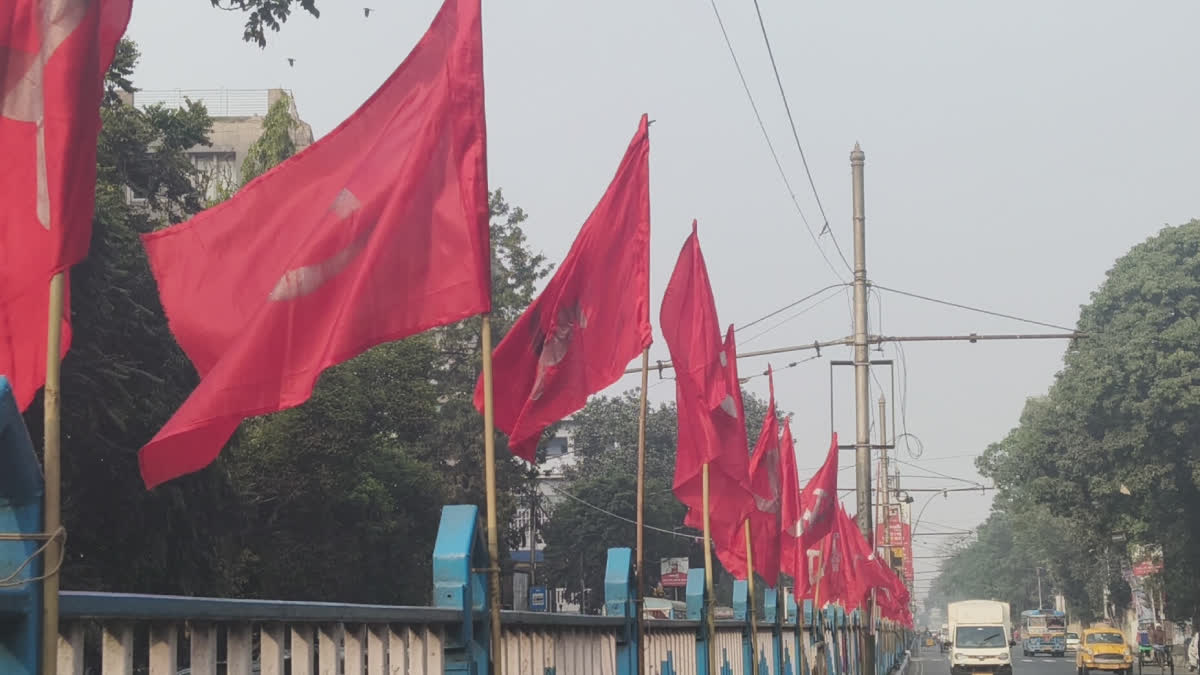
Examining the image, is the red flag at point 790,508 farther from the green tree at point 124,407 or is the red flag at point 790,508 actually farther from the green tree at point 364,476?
the green tree at point 364,476

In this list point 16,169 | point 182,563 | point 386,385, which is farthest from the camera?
point 386,385

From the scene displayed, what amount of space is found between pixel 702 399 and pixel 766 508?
10.5 feet

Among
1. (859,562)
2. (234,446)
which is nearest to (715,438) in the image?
(859,562)

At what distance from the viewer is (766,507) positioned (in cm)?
1403

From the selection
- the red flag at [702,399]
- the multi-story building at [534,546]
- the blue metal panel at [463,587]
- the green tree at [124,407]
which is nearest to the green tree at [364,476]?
the multi-story building at [534,546]

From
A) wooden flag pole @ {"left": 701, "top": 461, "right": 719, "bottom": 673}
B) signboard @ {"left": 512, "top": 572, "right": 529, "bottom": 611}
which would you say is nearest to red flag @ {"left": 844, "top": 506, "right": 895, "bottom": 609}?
wooden flag pole @ {"left": 701, "top": 461, "right": 719, "bottom": 673}

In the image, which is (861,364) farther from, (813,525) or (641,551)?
(641,551)

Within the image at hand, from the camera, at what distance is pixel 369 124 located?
613 cm

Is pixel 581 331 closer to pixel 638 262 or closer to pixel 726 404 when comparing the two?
pixel 638 262

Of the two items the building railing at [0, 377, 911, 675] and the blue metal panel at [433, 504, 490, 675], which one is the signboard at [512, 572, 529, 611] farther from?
the blue metal panel at [433, 504, 490, 675]

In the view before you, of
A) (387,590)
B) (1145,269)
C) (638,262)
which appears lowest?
(387,590)

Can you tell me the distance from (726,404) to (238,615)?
7646 mm

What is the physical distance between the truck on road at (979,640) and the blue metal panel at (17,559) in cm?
3869

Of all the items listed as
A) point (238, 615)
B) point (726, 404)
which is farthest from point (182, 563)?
point (238, 615)
